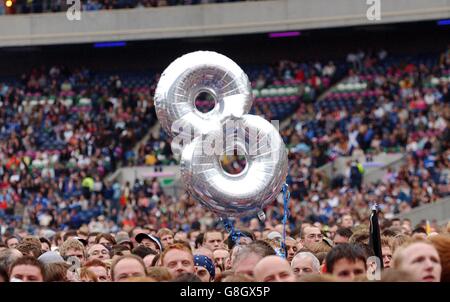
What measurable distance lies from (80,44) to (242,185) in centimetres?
2495

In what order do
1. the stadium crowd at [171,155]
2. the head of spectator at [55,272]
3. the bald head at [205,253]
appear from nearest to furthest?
the head of spectator at [55,272]
the bald head at [205,253]
the stadium crowd at [171,155]

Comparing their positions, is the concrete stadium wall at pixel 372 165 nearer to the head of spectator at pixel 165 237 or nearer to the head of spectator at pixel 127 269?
the head of spectator at pixel 165 237

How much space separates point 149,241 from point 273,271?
5934mm

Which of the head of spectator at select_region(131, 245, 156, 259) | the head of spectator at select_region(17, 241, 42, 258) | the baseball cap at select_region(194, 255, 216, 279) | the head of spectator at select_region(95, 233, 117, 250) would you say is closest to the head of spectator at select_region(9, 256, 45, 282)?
the baseball cap at select_region(194, 255, 216, 279)

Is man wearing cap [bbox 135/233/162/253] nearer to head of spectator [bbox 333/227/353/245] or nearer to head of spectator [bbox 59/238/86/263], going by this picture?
head of spectator [bbox 59/238/86/263]

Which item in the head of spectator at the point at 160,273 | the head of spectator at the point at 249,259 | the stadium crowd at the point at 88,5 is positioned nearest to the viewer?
the head of spectator at the point at 160,273

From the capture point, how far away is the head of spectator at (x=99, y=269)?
363 inches

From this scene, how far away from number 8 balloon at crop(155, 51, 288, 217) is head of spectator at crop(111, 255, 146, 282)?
11.6 ft

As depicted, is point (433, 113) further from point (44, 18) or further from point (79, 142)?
point (44, 18)

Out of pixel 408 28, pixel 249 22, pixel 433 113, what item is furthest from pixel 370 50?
pixel 433 113

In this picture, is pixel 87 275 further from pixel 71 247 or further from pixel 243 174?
pixel 243 174

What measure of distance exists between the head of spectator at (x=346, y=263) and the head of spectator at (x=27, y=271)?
5.86 feet

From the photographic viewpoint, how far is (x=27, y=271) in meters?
7.60

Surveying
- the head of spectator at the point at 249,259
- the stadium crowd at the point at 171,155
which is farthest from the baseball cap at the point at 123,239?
the head of spectator at the point at 249,259
